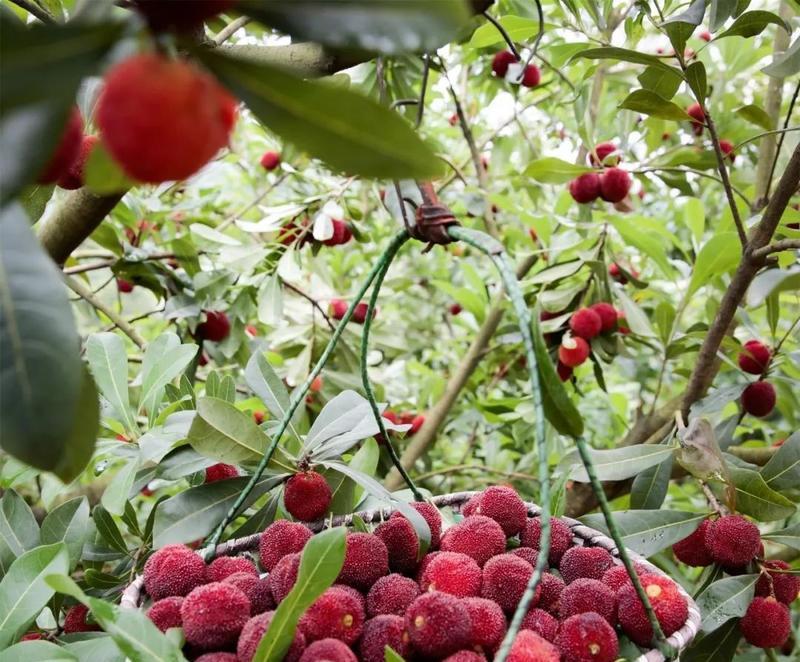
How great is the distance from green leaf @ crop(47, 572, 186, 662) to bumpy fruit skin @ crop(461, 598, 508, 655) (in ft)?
0.83

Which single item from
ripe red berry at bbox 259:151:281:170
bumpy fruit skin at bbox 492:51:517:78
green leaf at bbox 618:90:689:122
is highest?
bumpy fruit skin at bbox 492:51:517:78

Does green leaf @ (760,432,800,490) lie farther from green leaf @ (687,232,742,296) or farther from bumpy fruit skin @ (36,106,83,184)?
bumpy fruit skin @ (36,106,83,184)

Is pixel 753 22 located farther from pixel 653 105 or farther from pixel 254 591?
pixel 254 591

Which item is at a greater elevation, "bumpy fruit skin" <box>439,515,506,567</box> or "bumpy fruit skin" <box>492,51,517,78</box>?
"bumpy fruit skin" <box>492,51,517,78</box>

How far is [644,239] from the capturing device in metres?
1.34

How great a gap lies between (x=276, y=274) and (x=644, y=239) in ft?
2.34

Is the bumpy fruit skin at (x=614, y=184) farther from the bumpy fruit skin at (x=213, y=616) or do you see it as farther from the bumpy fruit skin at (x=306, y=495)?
the bumpy fruit skin at (x=213, y=616)

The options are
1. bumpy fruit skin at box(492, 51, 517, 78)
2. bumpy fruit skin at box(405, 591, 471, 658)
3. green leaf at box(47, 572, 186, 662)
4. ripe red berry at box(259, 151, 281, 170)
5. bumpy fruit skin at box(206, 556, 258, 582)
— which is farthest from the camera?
ripe red berry at box(259, 151, 281, 170)

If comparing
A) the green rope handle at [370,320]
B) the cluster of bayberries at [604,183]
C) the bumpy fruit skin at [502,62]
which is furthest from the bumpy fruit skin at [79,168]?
the bumpy fruit skin at [502,62]

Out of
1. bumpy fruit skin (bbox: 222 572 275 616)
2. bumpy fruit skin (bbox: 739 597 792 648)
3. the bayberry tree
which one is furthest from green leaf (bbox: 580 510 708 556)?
bumpy fruit skin (bbox: 222 572 275 616)

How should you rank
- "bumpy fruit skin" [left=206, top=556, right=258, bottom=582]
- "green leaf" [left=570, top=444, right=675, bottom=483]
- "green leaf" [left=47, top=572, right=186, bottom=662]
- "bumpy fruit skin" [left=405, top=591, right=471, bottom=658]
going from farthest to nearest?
"green leaf" [left=570, top=444, right=675, bottom=483]
"bumpy fruit skin" [left=206, top=556, right=258, bottom=582]
"bumpy fruit skin" [left=405, top=591, right=471, bottom=658]
"green leaf" [left=47, top=572, right=186, bottom=662]

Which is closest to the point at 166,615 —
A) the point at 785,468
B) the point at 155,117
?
the point at 155,117

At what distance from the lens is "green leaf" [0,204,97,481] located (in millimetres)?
295

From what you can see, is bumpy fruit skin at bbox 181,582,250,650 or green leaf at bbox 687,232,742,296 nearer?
bumpy fruit skin at bbox 181,582,250,650
